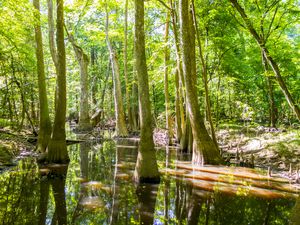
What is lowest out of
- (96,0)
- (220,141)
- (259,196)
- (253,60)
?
(259,196)

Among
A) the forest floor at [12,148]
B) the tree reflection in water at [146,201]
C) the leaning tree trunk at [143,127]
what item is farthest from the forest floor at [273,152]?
the forest floor at [12,148]

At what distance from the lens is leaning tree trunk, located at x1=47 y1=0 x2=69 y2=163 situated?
10188mm

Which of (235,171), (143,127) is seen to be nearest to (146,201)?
(143,127)

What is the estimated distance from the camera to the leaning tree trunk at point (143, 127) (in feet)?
25.4

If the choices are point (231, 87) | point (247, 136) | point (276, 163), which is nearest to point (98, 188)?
point (276, 163)

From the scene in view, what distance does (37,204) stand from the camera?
5.99 m

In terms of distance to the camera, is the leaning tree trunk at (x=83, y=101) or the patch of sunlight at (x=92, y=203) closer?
the patch of sunlight at (x=92, y=203)

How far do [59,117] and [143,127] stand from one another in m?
3.99

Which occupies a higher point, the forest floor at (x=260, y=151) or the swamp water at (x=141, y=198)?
the forest floor at (x=260, y=151)

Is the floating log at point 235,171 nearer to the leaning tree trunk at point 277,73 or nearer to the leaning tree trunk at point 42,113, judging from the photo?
the leaning tree trunk at point 277,73

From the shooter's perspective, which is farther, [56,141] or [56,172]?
[56,141]

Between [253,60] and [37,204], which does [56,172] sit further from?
[253,60]

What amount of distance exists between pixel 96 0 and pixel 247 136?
13835 millimetres

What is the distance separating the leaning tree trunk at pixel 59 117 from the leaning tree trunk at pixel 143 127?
11.9 feet
